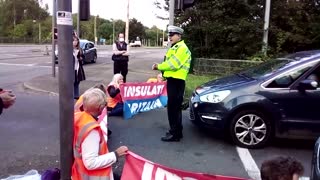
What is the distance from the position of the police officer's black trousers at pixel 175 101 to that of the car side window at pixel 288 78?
1383 millimetres

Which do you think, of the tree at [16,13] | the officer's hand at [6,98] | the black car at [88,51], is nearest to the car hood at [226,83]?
the officer's hand at [6,98]

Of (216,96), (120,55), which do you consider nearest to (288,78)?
(216,96)

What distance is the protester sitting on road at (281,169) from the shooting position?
2.50 m

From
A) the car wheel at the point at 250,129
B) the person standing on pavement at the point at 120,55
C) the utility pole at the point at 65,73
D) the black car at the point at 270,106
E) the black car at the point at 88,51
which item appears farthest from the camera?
the black car at the point at 88,51

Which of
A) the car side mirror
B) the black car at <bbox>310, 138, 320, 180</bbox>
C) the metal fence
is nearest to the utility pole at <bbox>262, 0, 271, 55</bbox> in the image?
the metal fence

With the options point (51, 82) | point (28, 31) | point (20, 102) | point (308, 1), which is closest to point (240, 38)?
point (308, 1)

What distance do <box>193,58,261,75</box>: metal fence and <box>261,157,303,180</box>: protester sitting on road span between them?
44.7 feet

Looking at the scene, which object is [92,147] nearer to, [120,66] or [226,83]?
[226,83]

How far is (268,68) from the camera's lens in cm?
739

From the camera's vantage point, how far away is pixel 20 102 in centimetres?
1069

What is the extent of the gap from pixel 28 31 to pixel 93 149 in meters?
97.0

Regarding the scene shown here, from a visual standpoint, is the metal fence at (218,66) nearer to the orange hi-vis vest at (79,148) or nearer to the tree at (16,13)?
the orange hi-vis vest at (79,148)

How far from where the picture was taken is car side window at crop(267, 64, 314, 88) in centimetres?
675

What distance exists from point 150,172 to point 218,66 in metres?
13.9
